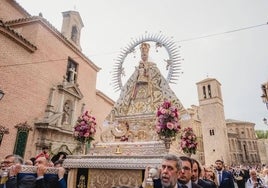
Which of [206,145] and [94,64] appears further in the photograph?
[206,145]

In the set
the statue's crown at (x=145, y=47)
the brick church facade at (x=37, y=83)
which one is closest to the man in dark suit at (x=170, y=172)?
the statue's crown at (x=145, y=47)

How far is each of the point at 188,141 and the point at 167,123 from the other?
4.54 ft

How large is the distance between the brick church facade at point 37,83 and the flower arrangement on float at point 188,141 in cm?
332

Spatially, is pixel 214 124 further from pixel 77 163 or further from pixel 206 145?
pixel 77 163

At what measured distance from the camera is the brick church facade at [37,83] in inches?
331

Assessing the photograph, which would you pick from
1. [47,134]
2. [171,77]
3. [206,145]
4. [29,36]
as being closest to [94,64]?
[29,36]

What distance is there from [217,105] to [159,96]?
109 feet

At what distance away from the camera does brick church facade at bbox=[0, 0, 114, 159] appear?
27.6ft

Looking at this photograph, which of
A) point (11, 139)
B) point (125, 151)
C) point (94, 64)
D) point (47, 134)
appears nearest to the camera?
point (125, 151)

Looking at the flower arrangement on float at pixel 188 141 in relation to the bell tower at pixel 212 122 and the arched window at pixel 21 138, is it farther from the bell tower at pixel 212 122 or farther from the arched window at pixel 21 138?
the bell tower at pixel 212 122

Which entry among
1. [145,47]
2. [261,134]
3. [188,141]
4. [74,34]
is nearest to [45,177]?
[188,141]

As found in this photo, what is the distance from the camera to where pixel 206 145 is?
1330 inches

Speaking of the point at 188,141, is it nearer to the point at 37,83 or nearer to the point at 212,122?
the point at 37,83

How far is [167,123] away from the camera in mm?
4332
